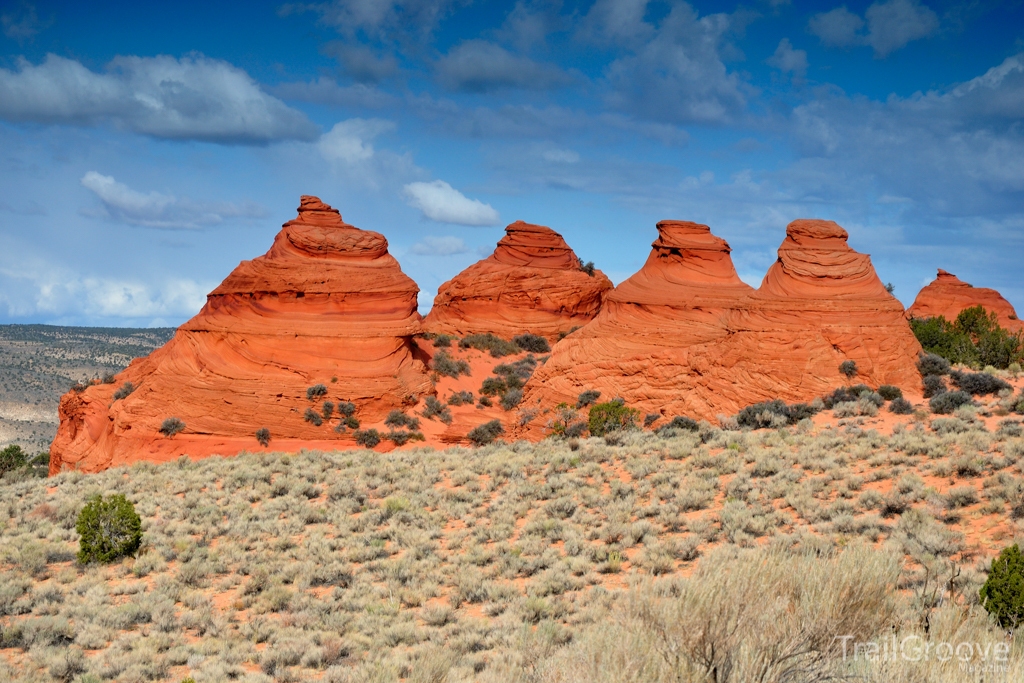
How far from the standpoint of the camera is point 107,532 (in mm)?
14797

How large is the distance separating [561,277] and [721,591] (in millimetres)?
40974

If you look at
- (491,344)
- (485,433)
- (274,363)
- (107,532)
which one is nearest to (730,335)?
(485,433)

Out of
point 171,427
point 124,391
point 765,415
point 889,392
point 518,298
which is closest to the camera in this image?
point 765,415

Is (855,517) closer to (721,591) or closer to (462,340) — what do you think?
(721,591)

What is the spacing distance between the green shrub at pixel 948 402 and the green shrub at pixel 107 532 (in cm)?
2102

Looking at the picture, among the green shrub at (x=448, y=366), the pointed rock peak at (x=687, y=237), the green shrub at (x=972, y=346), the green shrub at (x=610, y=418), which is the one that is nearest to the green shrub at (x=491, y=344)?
the green shrub at (x=448, y=366)

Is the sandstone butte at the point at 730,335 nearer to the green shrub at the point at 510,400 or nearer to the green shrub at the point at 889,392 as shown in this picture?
the green shrub at the point at 889,392

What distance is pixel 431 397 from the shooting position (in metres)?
33.0

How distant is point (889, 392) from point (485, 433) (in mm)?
14397

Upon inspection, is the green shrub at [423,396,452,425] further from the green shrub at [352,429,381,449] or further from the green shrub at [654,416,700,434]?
the green shrub at [654,416,700,434]

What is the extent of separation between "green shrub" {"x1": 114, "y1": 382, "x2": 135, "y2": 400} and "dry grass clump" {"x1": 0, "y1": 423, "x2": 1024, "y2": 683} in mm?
8920

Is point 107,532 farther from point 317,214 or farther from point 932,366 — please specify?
point 932,366

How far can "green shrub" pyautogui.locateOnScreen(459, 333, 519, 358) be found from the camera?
41531 millimetres

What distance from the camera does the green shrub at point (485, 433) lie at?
1219 inches
